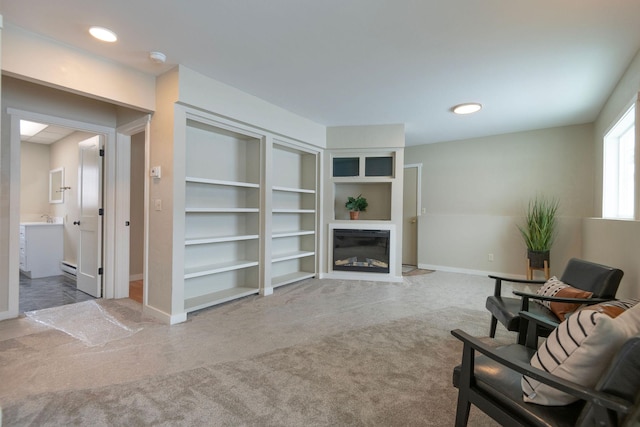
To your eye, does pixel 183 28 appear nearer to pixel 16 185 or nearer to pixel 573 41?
pixel 16 185

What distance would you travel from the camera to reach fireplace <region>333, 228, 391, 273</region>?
4.80m

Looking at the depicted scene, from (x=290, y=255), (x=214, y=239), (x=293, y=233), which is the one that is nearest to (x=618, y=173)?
(x=293, y=233)

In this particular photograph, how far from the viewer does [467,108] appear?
383cm

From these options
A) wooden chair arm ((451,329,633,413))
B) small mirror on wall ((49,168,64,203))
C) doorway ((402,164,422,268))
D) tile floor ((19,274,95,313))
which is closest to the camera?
wooden chair arm ((451,329,633,413))

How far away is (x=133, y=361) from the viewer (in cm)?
221

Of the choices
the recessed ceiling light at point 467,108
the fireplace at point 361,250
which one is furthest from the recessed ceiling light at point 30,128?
the recessed ceiling light at point 467,108

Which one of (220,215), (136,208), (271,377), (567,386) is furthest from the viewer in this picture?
(136,208)

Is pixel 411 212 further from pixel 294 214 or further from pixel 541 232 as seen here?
pixel 294 214

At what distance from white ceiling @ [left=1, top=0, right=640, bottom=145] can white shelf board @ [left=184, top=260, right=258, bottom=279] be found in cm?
202

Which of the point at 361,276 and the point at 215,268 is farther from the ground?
the point at 215,268

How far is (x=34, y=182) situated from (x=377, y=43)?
21.5 ft

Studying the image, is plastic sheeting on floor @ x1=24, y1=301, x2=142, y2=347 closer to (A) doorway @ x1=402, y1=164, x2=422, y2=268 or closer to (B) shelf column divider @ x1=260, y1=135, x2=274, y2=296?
(B) shelf column divider @ x1=260, y1=135, x2=274, y2=296

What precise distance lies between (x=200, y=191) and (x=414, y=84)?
2647 mm

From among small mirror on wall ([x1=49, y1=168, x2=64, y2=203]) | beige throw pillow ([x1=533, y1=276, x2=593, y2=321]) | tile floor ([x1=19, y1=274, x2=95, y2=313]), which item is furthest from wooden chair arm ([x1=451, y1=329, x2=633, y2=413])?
small mirror on wall ([x1=49, y1=168, x2=64, y2=203])
